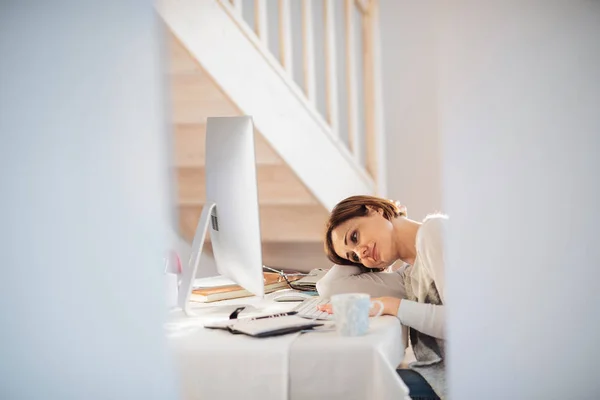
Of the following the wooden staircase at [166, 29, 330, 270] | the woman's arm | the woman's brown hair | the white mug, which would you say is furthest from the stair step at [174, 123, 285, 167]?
the white mug

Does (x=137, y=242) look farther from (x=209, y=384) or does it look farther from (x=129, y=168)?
(x=209, y=384)

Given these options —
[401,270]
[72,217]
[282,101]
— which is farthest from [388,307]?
[282,101]

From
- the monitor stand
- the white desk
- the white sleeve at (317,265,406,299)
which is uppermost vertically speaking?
the monitor stand

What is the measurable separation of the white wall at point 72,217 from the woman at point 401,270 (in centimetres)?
47

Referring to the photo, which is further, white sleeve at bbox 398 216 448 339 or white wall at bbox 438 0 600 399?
white sleeve at bbox 398 216 448 339

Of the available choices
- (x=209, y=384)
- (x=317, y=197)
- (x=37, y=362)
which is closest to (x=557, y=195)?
(x=209, y=384)

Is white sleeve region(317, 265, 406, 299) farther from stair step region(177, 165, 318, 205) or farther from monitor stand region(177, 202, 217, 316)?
stair step region(177, 165, 318, 205)

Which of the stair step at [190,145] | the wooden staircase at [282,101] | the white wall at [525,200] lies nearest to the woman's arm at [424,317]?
the white wall at [525,200]

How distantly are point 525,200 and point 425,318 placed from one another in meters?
0.35

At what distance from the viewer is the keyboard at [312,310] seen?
5.49ft

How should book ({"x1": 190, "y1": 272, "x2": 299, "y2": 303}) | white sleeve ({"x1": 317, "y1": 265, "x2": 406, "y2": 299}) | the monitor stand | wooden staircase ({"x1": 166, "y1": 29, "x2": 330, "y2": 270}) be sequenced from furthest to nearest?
wooden staircase ({"x1": 166, "y1": 29, "x2": 330, "y2": 270}) → book ({"x1": 190, "y1": 272, "x2": 299, "y2": 303}) → white sleeve ({"x1": 317, "y1": 265, "x2": 406, "y2": 299}) → the monitor stand

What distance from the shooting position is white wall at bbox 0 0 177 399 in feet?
5.12

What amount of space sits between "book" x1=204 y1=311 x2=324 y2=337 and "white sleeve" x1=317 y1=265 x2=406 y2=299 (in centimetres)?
31

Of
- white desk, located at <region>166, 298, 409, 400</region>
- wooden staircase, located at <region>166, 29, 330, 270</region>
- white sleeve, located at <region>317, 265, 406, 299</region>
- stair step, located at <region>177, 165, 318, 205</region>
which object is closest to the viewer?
white desk, located at <region>166, 298, 409, 400</region>
